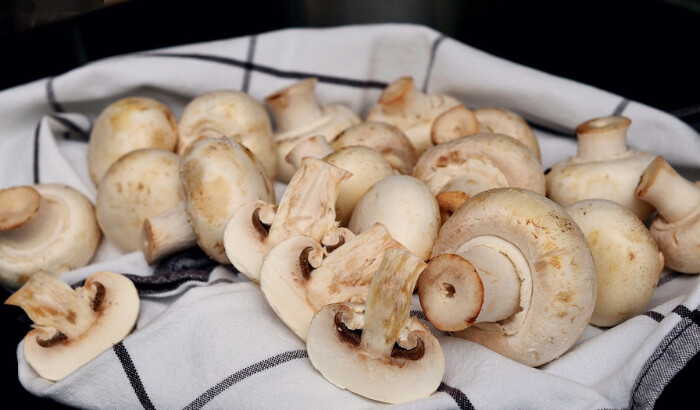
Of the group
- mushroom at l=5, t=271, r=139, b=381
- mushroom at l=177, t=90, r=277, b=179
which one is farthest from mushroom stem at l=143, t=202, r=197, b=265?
mushroom at l=177, t=90, r=277, b=179

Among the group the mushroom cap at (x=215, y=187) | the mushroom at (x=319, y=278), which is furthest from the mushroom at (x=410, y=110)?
the mushroom at (x=319, y=278)

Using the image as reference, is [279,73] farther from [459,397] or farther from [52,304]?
[459,397]

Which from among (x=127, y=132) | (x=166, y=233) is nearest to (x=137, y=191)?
(x=166, y=233)

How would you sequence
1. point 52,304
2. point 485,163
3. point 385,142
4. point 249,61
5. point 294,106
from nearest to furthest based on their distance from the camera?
1. point 52,304
2. point 485,163
3. point 385,142
4. point 294,106
5. point 249,61

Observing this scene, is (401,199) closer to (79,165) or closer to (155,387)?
(155,387)

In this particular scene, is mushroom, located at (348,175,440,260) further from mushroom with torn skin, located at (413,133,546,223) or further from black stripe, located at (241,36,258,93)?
black stripe, located at (241,36,258,93)
